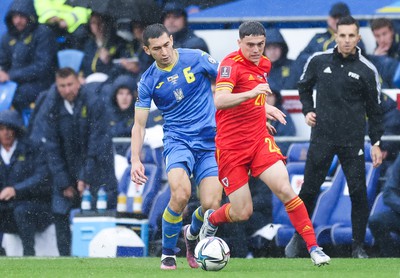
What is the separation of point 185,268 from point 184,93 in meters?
1.63

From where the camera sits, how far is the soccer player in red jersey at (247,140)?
10266mm

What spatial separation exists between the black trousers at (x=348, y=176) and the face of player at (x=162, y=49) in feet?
7.76

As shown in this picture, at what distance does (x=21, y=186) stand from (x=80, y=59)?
179 cm

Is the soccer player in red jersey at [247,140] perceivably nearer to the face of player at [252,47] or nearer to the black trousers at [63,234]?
the face of player at [252,47]

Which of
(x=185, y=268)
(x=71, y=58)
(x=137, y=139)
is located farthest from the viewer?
(x=71, y=58)

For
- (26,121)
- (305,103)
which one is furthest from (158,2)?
(305,103)

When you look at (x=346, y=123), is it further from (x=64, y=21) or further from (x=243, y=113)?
(x=64, y=21)

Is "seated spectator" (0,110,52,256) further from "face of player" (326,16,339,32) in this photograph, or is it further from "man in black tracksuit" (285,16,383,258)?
"face of player" (326,16,339,32)

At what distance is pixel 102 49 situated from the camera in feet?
50.3

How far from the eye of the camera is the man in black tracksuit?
1261 cm

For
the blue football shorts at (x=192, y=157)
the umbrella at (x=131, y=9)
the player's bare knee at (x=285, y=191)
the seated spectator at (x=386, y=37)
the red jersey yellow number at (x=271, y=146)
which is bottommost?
the player's bare knee at (x=285, y=191)

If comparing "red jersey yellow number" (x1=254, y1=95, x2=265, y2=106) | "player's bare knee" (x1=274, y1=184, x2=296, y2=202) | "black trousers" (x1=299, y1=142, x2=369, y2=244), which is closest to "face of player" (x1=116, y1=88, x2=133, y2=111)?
"black trousers" (x1=299, y1=142, x2=369, y2=244)

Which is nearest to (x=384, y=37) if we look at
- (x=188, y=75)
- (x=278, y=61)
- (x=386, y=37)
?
(x=386, y=37)

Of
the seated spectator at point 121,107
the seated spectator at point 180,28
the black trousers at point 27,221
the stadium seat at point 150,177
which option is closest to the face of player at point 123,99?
the seated spectator at point 121,107
